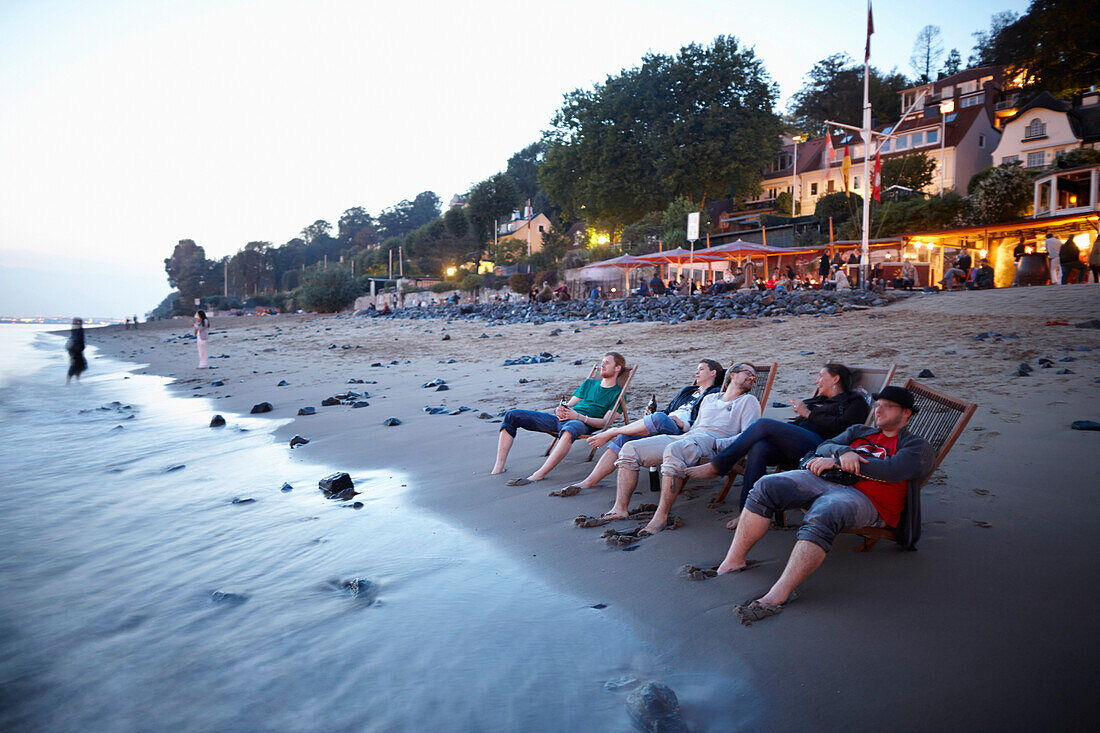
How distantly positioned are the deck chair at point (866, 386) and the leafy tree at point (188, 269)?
11603cm

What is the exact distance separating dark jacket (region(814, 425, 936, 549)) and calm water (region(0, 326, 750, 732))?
4.76 ft

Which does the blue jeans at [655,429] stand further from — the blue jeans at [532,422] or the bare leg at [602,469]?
the blue jeans at [532,422]

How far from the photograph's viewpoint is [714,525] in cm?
409

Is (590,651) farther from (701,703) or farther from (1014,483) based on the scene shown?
(1014,483)

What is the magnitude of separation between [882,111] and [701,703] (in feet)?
222

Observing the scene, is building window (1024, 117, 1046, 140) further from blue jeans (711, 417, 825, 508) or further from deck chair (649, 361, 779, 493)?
blue jeans (711, 417, 825, 508)

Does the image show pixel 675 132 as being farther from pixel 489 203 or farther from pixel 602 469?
pixel 602 469

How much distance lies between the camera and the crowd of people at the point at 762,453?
3162mm

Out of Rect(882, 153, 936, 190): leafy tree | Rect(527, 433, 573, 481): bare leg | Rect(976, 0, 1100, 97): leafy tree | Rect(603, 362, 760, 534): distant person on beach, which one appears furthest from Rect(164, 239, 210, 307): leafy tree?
Rect(603, 362, 760, 534): distant person on beach

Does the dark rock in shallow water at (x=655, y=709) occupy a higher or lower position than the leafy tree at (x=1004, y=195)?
lower

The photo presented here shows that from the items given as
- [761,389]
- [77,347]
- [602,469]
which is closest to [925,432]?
[761,389]

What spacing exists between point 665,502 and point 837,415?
136 centimetres

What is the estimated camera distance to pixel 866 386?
485 centimetres

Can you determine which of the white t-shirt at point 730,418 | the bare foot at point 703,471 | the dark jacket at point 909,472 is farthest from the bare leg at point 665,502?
the dark jacket at point 909,472
